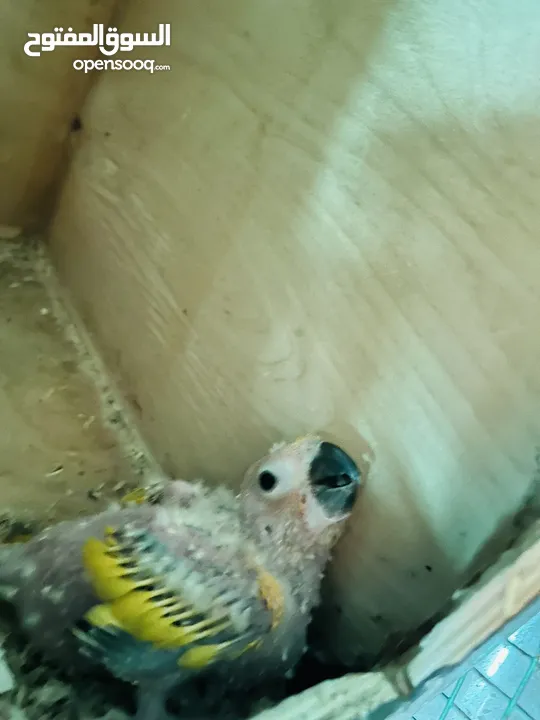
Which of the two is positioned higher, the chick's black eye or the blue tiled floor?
the chick's black eye

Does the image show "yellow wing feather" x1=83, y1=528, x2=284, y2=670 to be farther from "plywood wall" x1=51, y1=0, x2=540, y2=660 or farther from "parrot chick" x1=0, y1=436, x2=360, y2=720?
"plywood wall" x1=51, y1=0, x2=540, y2=660

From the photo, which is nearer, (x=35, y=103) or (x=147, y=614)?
(x=147, y=614)

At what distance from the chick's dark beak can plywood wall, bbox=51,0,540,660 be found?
0.06 feet

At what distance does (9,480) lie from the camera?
0.75m

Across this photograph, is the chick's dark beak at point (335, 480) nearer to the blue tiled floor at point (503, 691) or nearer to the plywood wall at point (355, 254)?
the plywood wall at point (355, 254)

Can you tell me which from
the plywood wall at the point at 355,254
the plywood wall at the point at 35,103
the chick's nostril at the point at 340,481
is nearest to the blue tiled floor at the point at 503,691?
the plywood wall at the point at 355,254

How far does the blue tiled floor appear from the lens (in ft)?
2.39

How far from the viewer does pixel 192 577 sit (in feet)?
1.70

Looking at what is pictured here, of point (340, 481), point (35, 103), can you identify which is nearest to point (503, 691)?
point (340, 481)

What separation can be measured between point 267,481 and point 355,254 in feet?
0.74

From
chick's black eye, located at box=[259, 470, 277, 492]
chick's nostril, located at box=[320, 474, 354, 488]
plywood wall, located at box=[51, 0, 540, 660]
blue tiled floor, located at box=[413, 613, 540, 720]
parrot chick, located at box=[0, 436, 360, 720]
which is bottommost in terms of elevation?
blue tiled floor, located at box=[413, 613, 540, 720]

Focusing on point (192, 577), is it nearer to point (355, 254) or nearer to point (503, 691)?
point (355, 254)

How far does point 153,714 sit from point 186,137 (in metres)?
0.57

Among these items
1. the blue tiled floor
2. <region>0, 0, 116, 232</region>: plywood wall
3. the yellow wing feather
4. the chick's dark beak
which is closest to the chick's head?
the chick's dark beak
